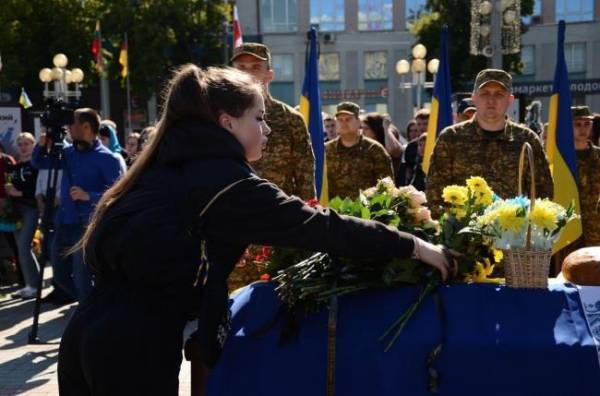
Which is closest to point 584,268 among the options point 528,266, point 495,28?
point 528,266

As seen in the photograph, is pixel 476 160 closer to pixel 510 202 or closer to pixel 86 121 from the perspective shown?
pixel 510 202

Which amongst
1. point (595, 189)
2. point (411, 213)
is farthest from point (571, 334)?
point (595, 189)

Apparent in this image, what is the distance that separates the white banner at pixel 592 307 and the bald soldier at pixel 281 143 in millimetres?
2421

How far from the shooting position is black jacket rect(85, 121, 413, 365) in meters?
2.32

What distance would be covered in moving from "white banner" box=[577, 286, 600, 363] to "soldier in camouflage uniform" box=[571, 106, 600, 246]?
4.06 m

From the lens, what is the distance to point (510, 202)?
285 centimetres

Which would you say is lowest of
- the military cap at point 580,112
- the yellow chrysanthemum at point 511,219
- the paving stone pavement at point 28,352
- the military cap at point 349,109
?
the paving stone pavement at point 28,352

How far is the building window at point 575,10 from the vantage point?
1745 inches

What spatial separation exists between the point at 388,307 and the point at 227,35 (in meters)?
39.6

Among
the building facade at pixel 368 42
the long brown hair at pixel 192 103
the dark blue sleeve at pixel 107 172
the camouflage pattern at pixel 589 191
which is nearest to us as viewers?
the long brown hair at pixel 192 103

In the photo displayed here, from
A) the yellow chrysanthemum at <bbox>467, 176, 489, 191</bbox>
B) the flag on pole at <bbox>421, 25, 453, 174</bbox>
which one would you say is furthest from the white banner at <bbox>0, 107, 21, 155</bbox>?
the yellow chrysanthemum at <bbox>467, 176, 489, 191</bbox>

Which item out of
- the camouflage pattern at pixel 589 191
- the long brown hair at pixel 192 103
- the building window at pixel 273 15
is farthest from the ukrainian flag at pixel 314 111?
the building window at pixel 273 15

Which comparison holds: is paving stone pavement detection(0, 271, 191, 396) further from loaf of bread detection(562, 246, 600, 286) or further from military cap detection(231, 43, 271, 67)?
loaf of bread detection(562, 246, 600, 286)

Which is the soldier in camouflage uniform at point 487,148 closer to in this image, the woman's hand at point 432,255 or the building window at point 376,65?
the woman's hand at point 432,255
